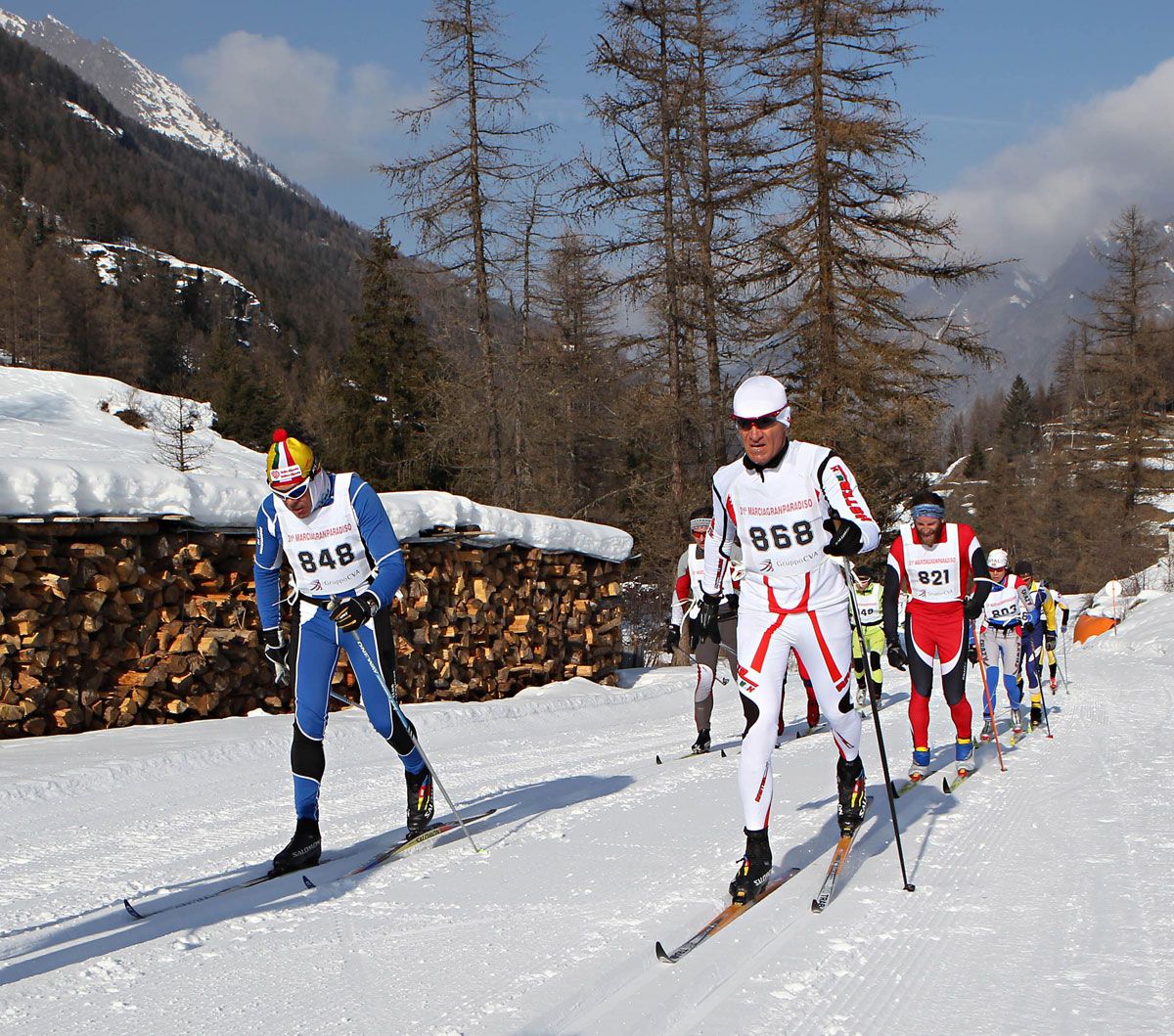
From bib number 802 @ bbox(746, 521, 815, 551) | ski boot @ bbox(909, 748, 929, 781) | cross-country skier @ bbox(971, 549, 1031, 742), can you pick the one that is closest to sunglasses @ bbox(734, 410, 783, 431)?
bib number 802 @ bbox(746, 521, 815, 551)

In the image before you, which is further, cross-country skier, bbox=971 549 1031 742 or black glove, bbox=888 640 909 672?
cross-country skier, bbox=971 549 1031 742

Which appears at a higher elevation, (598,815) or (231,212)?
(231,212)

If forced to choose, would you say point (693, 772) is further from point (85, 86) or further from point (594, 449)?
point (85, 86)

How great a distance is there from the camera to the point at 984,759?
8875mm

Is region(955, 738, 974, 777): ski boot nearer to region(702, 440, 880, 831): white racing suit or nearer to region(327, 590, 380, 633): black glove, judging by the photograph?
region(702, 440, 880, 831): white racing suit

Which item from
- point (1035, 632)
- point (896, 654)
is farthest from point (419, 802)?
point (1035, 632)

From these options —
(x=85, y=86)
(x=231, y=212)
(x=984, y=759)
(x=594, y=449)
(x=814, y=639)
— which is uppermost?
(x=85, y=86)

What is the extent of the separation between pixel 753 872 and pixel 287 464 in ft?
9.88

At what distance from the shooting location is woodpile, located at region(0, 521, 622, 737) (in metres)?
9.52

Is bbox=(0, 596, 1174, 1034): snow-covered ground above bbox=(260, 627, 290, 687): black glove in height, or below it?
below

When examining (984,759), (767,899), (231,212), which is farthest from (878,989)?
(231,212)

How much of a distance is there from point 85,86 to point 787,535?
159 metres

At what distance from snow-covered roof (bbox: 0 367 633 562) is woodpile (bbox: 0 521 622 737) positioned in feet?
0.85

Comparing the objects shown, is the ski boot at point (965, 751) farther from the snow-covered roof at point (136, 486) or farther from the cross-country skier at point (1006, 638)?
the snow-covered roof at point (136, 486)
